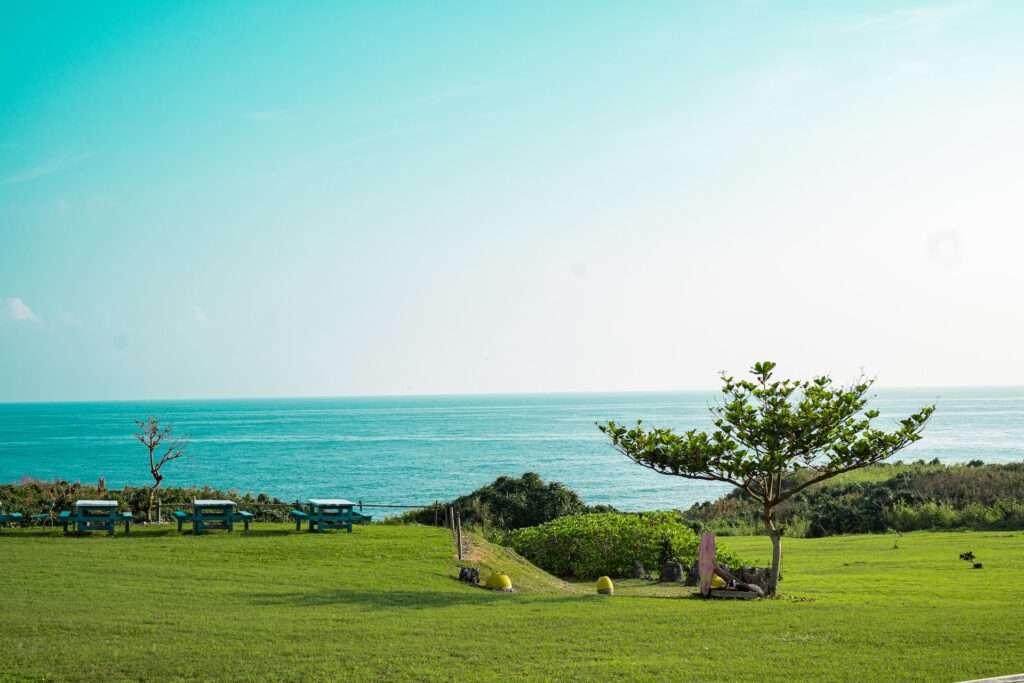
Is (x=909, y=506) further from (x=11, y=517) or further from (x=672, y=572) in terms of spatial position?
(x=11, y=517)

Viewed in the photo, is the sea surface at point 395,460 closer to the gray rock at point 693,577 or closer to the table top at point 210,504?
the table top at point 210,504

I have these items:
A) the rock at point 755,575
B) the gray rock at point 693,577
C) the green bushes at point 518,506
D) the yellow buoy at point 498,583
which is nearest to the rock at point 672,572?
the gray rock at point 693,577

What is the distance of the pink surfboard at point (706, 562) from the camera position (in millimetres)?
17806

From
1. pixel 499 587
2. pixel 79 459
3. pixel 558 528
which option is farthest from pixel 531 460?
pixel 499 587

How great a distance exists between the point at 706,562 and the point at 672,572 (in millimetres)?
4177

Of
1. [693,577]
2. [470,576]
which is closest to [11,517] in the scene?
[470,576]

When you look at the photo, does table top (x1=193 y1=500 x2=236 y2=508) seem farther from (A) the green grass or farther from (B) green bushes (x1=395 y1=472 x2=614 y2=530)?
(B) green bushes (x1=395 y1=472 x2=614 y2=530)

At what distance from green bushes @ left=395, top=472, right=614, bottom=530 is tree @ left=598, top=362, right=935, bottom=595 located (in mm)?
17242

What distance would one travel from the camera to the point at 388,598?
642 inches

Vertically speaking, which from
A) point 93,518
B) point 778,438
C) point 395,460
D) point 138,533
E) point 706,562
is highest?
point 778,438

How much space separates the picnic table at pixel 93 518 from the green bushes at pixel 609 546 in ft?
38.2

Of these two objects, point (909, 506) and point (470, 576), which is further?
point (909, 506)

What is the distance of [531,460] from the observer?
94938mm

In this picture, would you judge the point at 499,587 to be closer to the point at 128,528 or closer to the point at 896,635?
the point at 896,635
